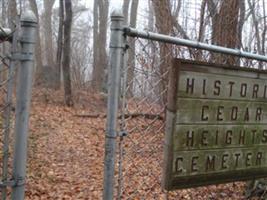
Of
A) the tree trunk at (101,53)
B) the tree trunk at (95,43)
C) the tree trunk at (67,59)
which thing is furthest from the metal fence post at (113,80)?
the tree trunk at (95,43)

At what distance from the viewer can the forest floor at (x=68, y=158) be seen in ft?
18.0

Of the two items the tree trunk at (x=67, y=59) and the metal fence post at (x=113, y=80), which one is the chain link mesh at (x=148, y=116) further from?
the tree trunk at (x=67, y=59)

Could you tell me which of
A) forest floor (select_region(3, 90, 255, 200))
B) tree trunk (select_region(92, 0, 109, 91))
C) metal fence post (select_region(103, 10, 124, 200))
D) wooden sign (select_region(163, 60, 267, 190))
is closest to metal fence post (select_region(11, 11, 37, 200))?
metal fence post (select_region(103, 10, 124, 200))

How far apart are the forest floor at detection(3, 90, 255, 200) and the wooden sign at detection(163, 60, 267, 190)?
1.56 meters

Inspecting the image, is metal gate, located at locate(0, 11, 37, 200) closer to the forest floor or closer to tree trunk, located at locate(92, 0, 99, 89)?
the forest floor

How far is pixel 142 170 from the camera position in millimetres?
5242

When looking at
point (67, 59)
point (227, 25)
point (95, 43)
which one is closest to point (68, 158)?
point (227, 25)

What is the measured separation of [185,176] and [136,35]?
1020mm

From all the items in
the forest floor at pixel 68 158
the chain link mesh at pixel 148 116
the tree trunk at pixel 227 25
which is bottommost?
the forest floor at pixel 68 158

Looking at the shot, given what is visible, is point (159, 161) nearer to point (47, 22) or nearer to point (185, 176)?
point (185, 176)

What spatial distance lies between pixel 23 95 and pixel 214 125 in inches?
56.0

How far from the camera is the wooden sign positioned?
2963mm

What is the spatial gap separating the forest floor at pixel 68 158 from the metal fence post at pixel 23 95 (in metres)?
2.72

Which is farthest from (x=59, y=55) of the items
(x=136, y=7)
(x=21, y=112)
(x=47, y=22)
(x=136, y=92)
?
(x=21, y=112)
